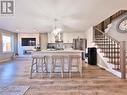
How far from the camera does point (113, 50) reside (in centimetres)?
704

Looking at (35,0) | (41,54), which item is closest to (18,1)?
(35,0)

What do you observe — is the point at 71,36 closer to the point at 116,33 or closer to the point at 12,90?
the point at 116,33

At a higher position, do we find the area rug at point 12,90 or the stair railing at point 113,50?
the stair railing at point 113,50

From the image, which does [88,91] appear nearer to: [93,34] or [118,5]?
A: [118,5]

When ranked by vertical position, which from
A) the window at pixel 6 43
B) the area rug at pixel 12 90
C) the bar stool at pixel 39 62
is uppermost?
the window at pixel 6 43

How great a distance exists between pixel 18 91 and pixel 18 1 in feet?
8.22

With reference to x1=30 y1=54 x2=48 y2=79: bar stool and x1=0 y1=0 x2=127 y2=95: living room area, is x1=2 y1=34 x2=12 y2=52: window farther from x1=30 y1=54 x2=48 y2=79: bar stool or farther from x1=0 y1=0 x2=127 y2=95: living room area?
x1=30 y1=54 x2=48 y2=79: bar stool

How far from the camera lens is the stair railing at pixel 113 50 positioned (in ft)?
17.7

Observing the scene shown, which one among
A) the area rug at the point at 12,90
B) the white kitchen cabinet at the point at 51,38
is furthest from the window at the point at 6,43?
the area rug at the point at 12,90

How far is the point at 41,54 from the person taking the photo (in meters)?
6.04

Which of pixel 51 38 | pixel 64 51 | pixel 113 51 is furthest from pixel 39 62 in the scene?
pixel 51 38

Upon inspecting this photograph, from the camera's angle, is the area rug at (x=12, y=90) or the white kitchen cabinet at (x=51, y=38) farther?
the white kitchen cabinet at (x=51, y=38)

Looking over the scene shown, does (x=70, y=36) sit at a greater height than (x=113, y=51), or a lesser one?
greater

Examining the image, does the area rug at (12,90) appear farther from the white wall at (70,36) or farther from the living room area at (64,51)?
the white wall at (70,36)
